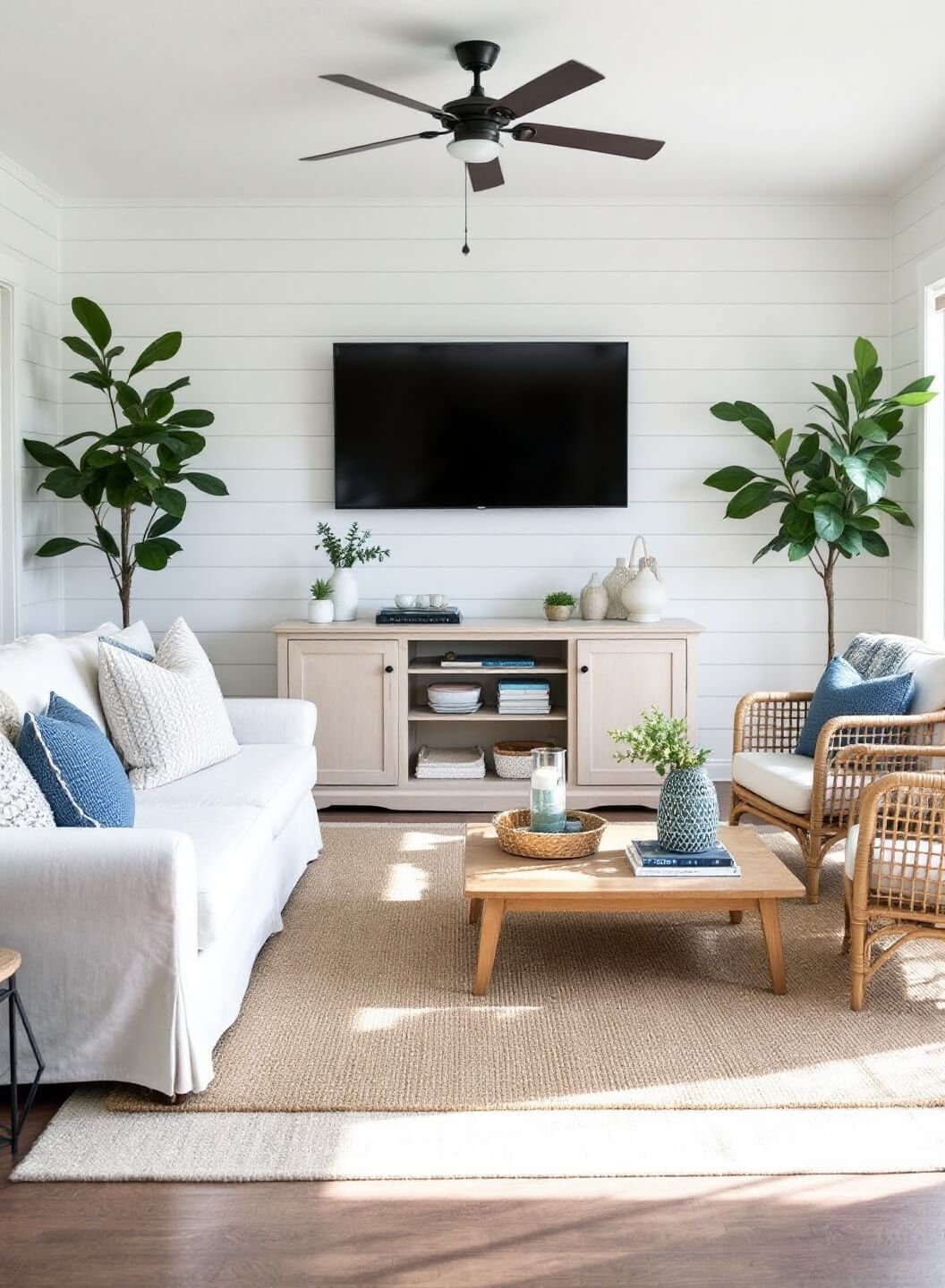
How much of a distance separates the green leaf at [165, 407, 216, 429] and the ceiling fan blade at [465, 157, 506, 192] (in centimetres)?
173

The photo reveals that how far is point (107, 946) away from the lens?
8.29ft

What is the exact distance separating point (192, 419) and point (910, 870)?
3.63 m

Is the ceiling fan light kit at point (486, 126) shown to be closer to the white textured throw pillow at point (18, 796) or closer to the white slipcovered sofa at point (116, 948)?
the white textured throw pillow at point (18, 796)

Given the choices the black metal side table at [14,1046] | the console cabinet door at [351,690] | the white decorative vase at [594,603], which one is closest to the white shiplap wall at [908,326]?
the white decorative vase at [594,603]

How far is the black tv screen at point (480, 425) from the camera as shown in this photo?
5656mm

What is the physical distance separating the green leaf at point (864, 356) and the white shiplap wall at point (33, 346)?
142 inches

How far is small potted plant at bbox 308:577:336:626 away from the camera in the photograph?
540cm

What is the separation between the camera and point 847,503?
532 cm

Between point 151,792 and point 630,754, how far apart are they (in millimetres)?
1381

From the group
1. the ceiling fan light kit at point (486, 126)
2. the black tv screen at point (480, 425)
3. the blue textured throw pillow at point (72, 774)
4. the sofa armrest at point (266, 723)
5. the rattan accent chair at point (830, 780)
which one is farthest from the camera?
the black tv screen at point (480, 425)

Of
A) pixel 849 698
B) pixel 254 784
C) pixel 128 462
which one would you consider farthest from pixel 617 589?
pixel 254 784

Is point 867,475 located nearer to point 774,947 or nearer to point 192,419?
point 774,947

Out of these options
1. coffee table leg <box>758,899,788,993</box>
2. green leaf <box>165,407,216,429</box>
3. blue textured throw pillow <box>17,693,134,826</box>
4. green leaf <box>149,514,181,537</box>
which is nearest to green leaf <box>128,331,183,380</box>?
green leaf <box>165,407,216,429</box>

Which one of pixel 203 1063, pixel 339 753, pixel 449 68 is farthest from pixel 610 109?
pixel 203 1063
